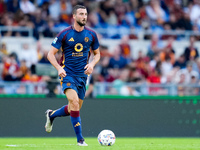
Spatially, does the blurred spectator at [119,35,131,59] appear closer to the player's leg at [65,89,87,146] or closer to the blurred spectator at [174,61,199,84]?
the blurred spectator at [174,61,199,84]

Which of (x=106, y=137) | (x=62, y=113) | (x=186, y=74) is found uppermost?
(x=186, y=74)

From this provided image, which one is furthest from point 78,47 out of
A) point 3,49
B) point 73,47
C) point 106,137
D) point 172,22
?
point 172,22

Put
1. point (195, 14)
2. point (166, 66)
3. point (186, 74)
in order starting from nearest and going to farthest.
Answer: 1. point (186, 74)
2. point (166, 66)
3. point (195, 14)

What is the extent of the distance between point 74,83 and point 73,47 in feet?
2.12

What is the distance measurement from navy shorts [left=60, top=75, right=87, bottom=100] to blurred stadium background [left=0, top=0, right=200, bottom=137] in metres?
4.07

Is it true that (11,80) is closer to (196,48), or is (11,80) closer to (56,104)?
(56,104)

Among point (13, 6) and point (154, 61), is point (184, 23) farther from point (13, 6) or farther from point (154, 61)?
point (13, 6)

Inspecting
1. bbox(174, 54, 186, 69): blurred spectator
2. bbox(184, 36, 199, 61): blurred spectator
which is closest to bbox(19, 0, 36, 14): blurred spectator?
bbox(174, 54, 186, 69): blurred spectator

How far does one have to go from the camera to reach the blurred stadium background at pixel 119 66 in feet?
42.2

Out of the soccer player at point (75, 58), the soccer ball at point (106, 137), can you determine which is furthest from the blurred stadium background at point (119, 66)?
the soccer ball at point (106, 137)

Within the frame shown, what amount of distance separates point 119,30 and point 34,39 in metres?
3.26

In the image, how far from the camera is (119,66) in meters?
15.5

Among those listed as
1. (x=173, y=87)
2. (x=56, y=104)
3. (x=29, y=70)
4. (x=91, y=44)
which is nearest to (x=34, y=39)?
(x=29, y=70)

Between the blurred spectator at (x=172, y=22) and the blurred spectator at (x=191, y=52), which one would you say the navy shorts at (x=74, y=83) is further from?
the blurred spectator at (x=172, y=22)
